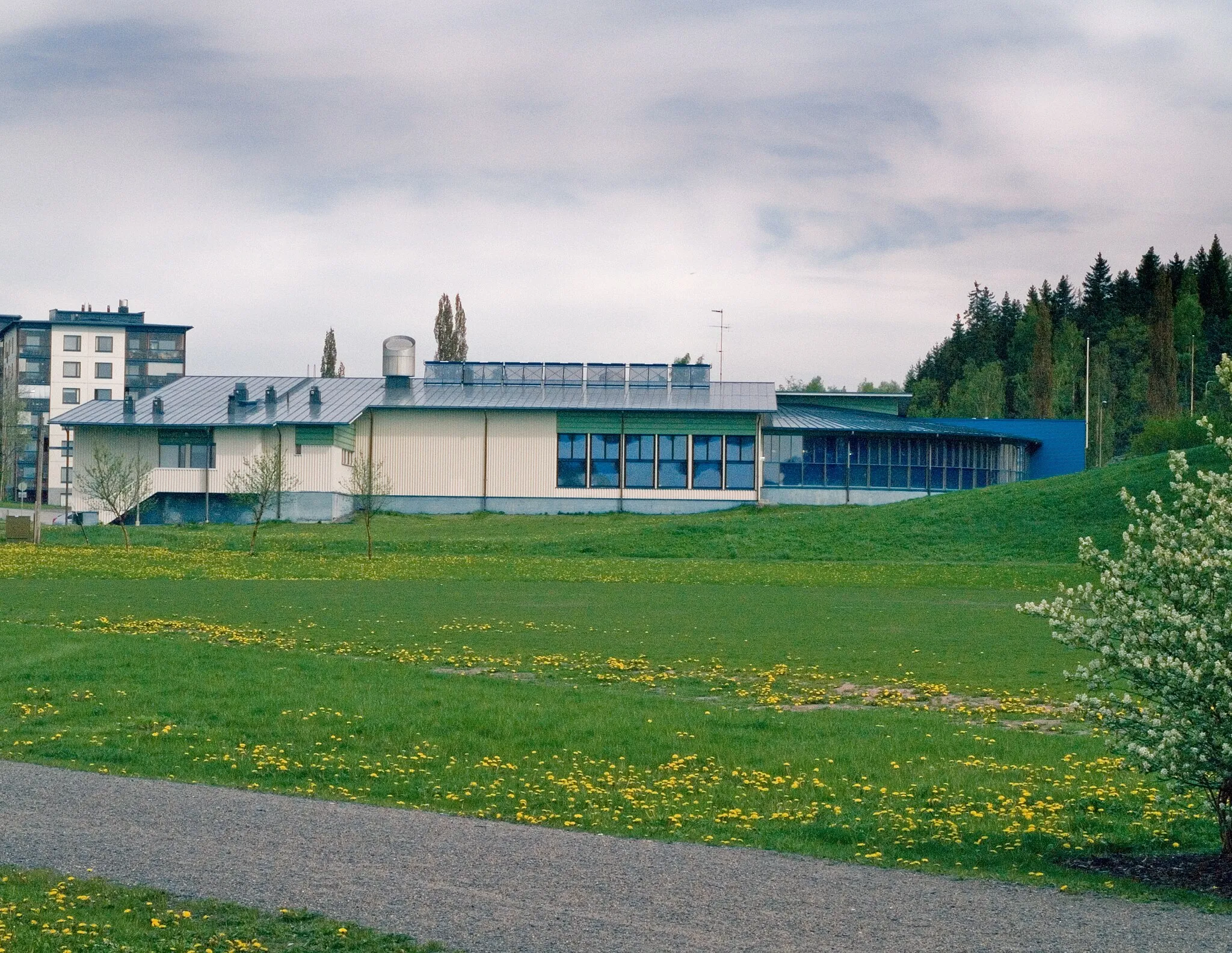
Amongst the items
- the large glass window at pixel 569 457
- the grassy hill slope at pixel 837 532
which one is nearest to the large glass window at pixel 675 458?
the large glass window at pixel 569 457

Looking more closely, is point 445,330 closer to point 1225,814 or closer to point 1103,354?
point 1103,354

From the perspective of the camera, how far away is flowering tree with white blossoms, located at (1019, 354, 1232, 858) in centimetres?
955

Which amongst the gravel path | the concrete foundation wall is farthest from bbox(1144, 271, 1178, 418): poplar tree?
the gravel path

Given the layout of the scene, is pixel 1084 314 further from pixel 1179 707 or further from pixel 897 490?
pixel 1179 707

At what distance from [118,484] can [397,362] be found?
22.7 m

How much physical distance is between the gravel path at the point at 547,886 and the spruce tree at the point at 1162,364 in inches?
3964

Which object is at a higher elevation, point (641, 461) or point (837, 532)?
point (641, 461)

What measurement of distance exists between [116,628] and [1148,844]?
67.3 feet

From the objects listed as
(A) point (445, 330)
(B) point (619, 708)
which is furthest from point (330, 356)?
(B) point (619, 708)

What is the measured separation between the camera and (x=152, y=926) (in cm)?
813

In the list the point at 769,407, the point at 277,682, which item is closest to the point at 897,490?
the point at 769,407

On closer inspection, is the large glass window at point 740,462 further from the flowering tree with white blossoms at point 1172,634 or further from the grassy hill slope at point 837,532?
the flowering tree with white blossoms at point 1172,634

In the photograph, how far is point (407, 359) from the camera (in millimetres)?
82312

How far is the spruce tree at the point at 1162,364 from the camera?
103438 mm
